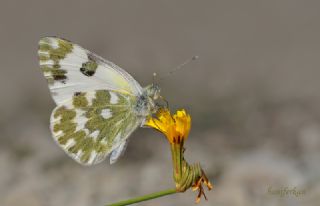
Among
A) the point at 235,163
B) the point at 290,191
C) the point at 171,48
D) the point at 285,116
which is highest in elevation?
the point at 171,48

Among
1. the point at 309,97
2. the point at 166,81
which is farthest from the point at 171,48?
the point at 309,97

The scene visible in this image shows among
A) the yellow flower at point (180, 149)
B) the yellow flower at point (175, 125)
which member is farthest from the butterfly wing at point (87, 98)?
the yellow flower at point (175, 125)

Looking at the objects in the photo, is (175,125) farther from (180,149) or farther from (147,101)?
(147,101)

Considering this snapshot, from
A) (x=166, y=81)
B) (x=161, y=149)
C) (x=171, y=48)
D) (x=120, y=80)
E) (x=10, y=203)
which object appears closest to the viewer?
(x=120, y=80)

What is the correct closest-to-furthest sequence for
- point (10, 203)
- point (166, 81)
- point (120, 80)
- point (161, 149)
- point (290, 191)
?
1. point (120, 80)
2. point (290, 191)
3. point (10, 203)
4. point (161, 149)
5. point (166, 81)

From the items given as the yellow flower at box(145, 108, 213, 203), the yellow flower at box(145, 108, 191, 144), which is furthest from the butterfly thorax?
the yellow flower at box(145, 108, 191, 144)

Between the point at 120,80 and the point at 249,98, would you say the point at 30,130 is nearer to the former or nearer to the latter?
the point at 249,98

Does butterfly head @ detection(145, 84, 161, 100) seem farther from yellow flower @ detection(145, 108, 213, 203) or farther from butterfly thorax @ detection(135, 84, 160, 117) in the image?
yellow flower @ detection(145, 108, 213, 203)
